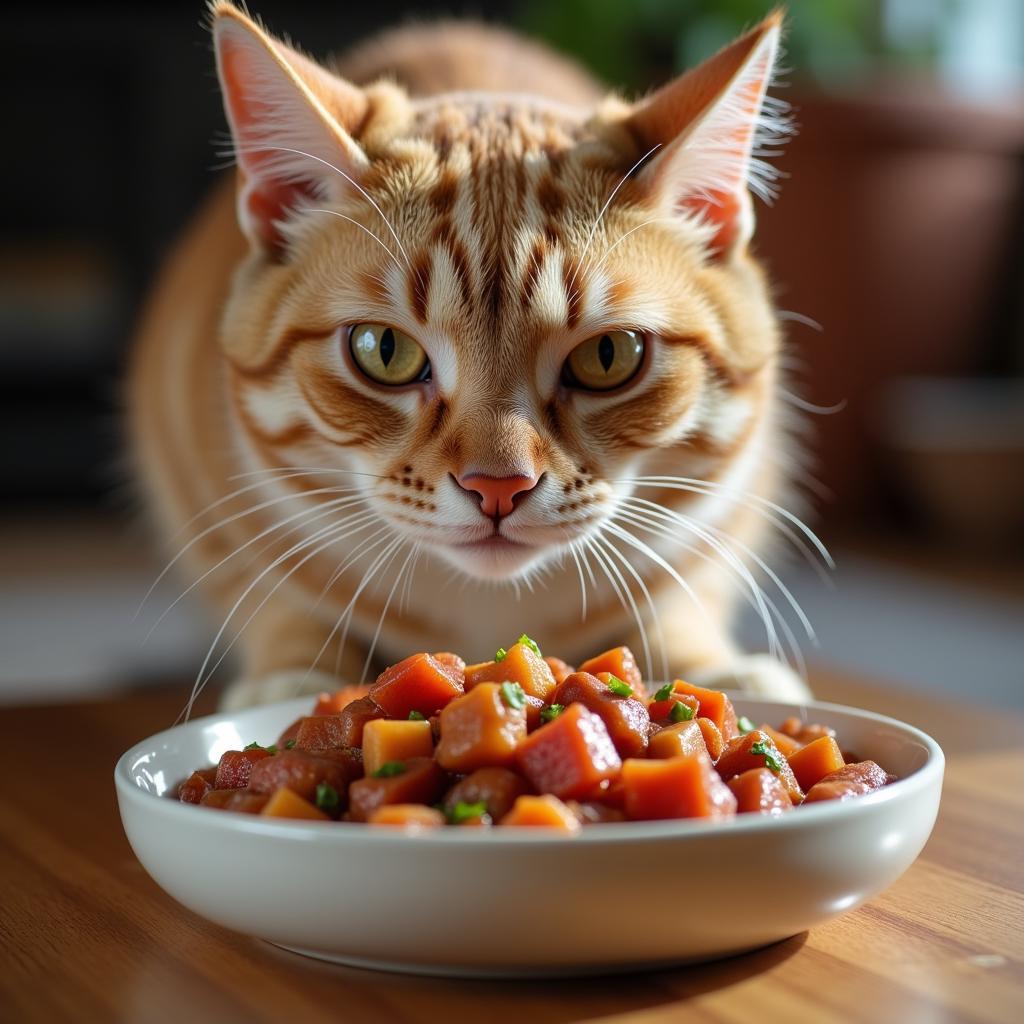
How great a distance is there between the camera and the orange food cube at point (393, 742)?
0.88 metres

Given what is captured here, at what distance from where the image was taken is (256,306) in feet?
5.04

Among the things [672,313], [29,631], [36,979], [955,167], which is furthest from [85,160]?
[36,979]

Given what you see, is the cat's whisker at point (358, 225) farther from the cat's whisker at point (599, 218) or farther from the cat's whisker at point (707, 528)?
the cat's whisker at point (707, 528)

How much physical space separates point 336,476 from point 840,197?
3.44 meters

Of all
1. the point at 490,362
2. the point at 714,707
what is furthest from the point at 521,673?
the point at 490,362

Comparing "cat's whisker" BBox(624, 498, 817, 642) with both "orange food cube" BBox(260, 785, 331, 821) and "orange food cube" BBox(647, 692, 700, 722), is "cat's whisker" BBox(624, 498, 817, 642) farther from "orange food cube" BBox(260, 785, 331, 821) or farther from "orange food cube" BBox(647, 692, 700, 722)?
"orange food cube" BBox(260, 785, 331, 821)

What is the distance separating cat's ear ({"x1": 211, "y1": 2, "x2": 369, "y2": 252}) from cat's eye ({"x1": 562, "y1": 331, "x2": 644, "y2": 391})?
0.30 metres

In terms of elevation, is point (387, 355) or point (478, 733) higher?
point (387, 355)

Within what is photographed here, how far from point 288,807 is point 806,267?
4.05 meters

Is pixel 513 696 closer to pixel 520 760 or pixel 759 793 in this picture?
pixel 520 760

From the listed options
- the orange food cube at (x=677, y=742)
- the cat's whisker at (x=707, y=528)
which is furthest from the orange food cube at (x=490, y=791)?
the cat's whisker at (x=707, y=528)

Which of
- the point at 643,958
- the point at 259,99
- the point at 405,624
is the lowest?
the point at 405,624

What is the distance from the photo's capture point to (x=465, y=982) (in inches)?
31.9

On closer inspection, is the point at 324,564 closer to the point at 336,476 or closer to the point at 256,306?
the point at 336,476
